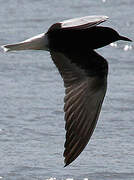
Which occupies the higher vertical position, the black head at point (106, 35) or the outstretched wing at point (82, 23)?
the outstretched wing at point (82, 23)

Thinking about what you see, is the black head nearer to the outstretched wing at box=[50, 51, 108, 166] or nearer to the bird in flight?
the bird in flight

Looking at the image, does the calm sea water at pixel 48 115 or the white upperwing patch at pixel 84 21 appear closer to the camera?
the white upperwing patch at pixel 84 21

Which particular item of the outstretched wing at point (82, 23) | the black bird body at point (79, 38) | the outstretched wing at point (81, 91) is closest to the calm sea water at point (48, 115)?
the outstretched wing at point (81, 91)

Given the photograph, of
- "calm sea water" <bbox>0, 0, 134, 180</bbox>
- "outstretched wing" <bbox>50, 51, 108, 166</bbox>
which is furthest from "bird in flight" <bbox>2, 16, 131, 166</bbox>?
"calm sea water" <bbox>0, 0, 134, 180</bbox>

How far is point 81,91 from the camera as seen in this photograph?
5332 mm

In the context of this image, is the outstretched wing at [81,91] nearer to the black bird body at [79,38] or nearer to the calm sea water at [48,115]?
the black bird body at [79,38]

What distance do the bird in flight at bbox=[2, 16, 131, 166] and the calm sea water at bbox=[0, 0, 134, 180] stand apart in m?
0.68

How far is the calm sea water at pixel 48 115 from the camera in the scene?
5957 mm

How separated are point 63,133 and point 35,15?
316cm

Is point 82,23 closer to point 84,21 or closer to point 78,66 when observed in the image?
point 84,21

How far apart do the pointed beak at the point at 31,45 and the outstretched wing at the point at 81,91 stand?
160mm

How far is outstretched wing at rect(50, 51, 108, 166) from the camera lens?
5176 mm

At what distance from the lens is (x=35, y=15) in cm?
947

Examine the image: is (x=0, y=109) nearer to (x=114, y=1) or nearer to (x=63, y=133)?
(x=63, y=133)
